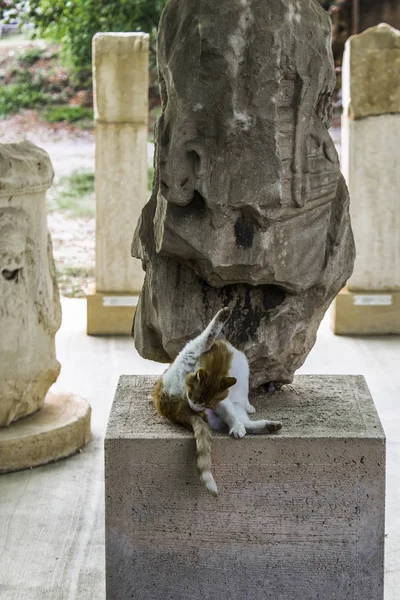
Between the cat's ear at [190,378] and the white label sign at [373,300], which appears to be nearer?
the cat's ear at [190,378]

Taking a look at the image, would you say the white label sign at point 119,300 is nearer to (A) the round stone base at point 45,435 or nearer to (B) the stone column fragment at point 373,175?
A: (B) the stone column fragment at point 373,175

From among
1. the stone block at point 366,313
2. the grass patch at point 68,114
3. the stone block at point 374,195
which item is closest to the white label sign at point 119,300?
the stone block at point 366,313

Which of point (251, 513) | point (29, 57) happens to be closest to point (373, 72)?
point (251, 513)

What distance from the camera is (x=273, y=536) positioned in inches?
181

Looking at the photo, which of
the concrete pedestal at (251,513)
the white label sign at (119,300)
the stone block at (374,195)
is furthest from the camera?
the white label sign at (119,300)

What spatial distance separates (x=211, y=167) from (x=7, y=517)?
2.62 metres

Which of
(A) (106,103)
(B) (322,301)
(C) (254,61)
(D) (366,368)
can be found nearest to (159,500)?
(B) (322,301)

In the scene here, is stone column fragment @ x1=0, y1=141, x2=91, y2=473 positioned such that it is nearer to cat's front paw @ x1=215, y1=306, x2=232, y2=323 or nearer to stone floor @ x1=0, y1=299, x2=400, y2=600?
stone floor @ x1=0, y1=299, x2=400, y2=600

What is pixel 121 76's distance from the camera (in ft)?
29.1

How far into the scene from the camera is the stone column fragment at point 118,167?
8.87m

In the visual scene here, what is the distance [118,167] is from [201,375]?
5.06m

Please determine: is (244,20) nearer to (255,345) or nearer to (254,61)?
(254,61)

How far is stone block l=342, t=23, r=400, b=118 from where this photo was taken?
8.81m

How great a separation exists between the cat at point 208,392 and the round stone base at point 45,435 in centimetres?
223
